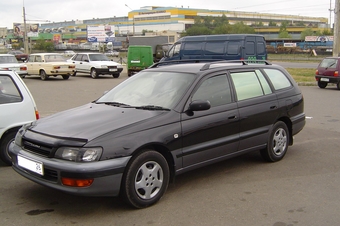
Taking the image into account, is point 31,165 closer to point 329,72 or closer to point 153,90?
point 153,90

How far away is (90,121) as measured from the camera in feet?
15.3

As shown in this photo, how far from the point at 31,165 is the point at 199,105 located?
2.09 m

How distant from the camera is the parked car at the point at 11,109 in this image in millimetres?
6137

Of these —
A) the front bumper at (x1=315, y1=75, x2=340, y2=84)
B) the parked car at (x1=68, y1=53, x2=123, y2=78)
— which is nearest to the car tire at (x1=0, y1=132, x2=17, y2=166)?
the front bumper at (x1=315, y1=75, x2=340, y2=84)

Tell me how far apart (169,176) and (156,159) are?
1.27 ft

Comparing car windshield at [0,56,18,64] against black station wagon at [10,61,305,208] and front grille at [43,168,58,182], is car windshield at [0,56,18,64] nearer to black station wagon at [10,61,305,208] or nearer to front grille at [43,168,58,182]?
black station wagon at [10,61,305,208]

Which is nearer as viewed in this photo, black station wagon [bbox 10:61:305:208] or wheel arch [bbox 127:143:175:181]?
black station wagon [bbox 10:61:305:208]

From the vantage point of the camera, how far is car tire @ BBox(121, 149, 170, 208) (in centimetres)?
432

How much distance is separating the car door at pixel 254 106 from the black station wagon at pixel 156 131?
1cm

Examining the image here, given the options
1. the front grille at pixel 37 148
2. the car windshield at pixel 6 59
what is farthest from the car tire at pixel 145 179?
the car windshield at pixel 6 59

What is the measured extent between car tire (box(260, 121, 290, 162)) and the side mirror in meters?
1.78

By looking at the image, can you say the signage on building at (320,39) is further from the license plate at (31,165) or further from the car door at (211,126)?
the license plate at (31,165)

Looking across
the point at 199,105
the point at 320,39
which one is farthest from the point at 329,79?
the point at 320,39

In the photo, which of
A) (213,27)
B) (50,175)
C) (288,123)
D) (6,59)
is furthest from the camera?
(213,27)
